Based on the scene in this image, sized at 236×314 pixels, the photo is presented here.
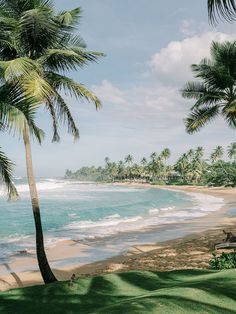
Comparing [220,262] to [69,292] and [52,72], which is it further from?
[52,72]

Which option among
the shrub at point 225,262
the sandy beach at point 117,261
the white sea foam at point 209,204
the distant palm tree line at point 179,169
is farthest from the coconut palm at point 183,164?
the shrub at point 225,262

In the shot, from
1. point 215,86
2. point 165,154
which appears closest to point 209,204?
point 215,86

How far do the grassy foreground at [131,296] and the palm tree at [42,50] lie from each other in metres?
2.10

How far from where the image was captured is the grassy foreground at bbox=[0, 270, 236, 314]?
6414 mm

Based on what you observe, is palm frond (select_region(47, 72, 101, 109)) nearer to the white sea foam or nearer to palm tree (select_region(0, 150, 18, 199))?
palm tree (select_region(0, 150, 18, 199))

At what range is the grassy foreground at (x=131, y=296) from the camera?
6414mm

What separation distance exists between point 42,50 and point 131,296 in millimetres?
6925

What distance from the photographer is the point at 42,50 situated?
10523 millimetres

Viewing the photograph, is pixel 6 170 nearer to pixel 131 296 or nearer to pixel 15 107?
pixel 15 107

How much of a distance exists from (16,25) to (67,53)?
163 centimetres

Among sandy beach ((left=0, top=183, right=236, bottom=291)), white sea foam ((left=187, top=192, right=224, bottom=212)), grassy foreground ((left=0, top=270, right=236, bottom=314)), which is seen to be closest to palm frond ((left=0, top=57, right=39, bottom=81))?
grassy foreground ((left=0, top=270, right=236, bottom=314))

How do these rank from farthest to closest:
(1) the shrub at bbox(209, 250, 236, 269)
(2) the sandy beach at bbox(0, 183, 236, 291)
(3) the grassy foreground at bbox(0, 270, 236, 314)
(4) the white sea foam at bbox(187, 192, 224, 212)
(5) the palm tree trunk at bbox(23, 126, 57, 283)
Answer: (4) the white sea foam at bbox(187, 192, 224, 212), (2) the sandy beach at bbox(0, 183, 236, 291), (1) the shrub at bbox(209, 250, 236, 269), (5) the palm tree trunk at bbox(23, 126, 57, 283), (3) the grassy foreground at bbox(0, 270, 236, 314)

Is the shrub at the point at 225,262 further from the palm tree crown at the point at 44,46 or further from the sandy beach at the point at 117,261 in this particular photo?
the palm tree crown at the point at 44,46

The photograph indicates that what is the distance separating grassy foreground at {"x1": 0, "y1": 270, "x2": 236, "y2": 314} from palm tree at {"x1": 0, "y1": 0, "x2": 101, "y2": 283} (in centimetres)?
210
